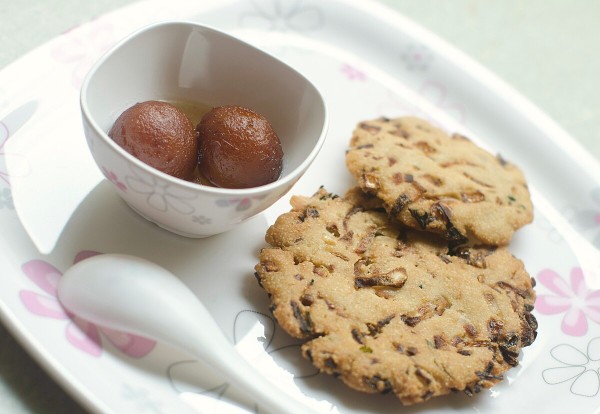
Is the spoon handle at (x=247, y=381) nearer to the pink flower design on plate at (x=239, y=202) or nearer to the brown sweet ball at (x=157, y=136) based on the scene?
the pink flower design on plate at (x=239, y=202)

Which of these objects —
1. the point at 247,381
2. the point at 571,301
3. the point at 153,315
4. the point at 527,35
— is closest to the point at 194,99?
the point at 153,315

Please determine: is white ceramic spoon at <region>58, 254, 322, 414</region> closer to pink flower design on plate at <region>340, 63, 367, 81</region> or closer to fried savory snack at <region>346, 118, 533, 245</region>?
fried savory snack at <region>346, 118, 533, 245</region>

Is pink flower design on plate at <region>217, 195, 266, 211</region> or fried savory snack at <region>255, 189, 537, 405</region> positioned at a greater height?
pink flower design on plate at <region>217, 195, 266, 211</region>

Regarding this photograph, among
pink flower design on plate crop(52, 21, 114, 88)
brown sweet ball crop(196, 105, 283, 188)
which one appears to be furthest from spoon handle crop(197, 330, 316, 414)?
pink flower design on plate crop(52, 21, 114, 88)

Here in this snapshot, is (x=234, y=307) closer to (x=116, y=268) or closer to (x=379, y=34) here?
(x=116, y=268)

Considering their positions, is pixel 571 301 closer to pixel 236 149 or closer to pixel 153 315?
pixel 236 149

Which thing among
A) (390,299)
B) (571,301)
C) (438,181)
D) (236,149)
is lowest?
(571,301)
